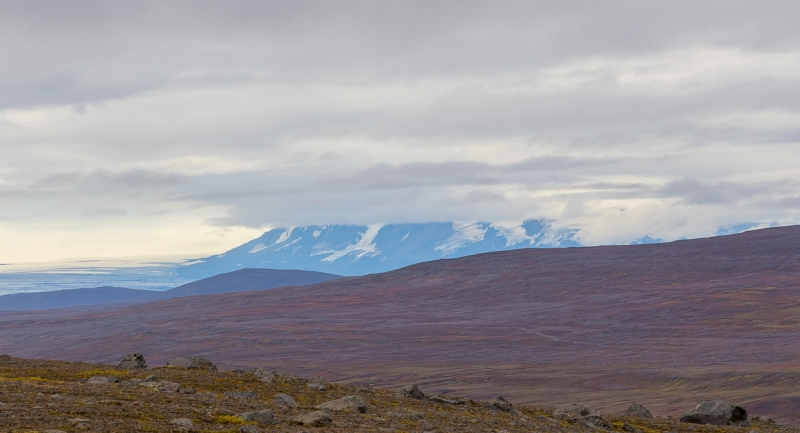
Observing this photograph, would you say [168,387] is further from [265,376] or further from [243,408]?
[265,376]

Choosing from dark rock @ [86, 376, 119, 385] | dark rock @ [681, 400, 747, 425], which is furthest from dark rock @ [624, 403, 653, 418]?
dark rock @ [86, 376, 119, 385]

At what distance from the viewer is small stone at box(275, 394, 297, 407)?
25.5m

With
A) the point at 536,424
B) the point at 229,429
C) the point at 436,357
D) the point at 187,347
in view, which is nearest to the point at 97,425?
the point at 229,429

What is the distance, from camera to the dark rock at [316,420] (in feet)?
70.8

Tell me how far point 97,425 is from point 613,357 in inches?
5445

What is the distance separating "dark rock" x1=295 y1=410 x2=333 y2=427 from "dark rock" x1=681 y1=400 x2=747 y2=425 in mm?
18888

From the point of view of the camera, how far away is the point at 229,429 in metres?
19.6

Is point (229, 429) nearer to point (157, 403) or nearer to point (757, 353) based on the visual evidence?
point (157, 403)

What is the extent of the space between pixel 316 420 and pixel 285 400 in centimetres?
442

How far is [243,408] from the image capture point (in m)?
23.3

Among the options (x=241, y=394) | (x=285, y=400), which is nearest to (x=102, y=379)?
(x=241, y=394)

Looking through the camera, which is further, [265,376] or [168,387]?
[265,376]

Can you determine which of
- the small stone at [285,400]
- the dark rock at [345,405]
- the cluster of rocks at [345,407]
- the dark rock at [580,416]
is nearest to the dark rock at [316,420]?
the cluster of rocks at [345,407]

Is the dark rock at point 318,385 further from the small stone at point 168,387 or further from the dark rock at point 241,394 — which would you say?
the small stone at point 168,387
